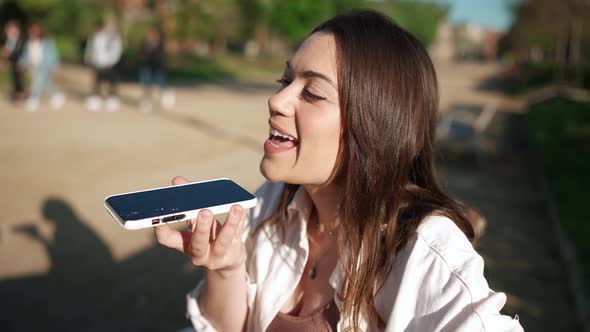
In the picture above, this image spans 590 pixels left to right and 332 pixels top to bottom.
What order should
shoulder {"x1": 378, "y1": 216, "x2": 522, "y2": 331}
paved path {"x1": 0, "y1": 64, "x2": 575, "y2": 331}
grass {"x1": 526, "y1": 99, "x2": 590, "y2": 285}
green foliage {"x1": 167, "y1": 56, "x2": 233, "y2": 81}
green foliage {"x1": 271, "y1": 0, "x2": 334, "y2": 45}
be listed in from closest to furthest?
shoulder {"x1": 378, "y1": 216, "x2": 522, "y2": 331}
paved path {"x1": 0, "y1": 64, "x2": 575, "y2": 331}
grass {"x1": 526, "y1": 99, "x2": 590, "y2": 285}
green foliage {"x1": 167, "y1": 56, "x2": 233, "y2": 81}
green foliage {"x1": 271, "y1": 0, "x2": 334, "y2": 45}

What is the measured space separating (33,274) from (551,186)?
7076mm

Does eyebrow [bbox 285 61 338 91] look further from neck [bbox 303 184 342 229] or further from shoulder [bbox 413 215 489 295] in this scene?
shoulder [bbox 413 215 489 295]

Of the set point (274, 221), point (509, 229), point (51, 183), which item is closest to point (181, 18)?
point (51, 183)

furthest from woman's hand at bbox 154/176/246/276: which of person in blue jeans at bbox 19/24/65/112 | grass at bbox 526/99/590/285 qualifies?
person in blue jeans at bbox 19/24/65/112

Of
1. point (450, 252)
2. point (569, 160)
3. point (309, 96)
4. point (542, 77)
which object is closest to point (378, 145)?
point (309, 96)

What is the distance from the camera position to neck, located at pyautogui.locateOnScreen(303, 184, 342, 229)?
1.90 meters

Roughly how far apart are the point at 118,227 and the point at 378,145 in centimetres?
410

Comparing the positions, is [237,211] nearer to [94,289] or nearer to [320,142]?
[320,142]

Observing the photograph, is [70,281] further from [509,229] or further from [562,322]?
[509,229]

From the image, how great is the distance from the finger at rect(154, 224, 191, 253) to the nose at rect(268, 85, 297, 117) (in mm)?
540

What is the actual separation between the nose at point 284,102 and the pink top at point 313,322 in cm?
74

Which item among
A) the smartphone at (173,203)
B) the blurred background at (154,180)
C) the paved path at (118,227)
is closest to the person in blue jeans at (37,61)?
the blurred background at (154,180)

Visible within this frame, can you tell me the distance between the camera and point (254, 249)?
6.84 feet

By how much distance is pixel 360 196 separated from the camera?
5.65ft
